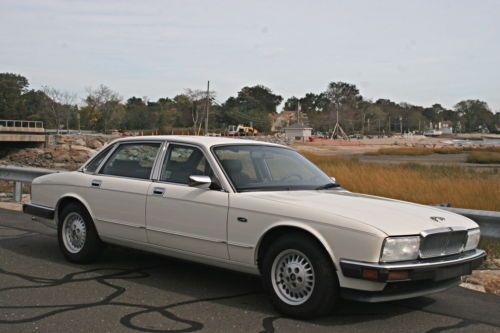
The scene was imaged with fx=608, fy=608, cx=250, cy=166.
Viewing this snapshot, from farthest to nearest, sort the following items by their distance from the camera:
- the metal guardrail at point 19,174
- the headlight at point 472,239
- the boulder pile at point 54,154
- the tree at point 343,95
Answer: the tree at point 343,95 < the boulder pile at point 54,154 < the metal guardrail at point 19,174 < the headlight at point 472,239

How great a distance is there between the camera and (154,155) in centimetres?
642

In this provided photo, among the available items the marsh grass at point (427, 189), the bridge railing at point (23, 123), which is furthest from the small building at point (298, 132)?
the marsh grass at point (427, 189)

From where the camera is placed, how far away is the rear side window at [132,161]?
643cm

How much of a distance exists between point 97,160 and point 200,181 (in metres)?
2.02

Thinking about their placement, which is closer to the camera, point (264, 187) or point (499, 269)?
point (264, 187)

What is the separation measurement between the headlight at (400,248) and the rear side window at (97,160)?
367 cm

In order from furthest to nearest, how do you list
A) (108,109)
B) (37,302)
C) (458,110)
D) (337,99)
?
1. (458,110)
2. (337,99)
3. (108,109)
4. (37,302)

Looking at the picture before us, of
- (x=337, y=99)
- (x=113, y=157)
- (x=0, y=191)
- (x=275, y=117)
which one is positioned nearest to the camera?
(x=113, y=157)

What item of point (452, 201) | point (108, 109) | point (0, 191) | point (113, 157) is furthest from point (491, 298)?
point (108, 109)

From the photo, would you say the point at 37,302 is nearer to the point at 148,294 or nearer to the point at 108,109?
the point at 148,294

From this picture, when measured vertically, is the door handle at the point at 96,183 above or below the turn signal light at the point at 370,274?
above

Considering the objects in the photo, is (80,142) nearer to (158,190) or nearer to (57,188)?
(57,188)

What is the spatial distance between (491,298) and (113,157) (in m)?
4.26

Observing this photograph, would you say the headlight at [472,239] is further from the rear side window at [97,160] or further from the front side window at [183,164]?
the rear side window at [97,160]
